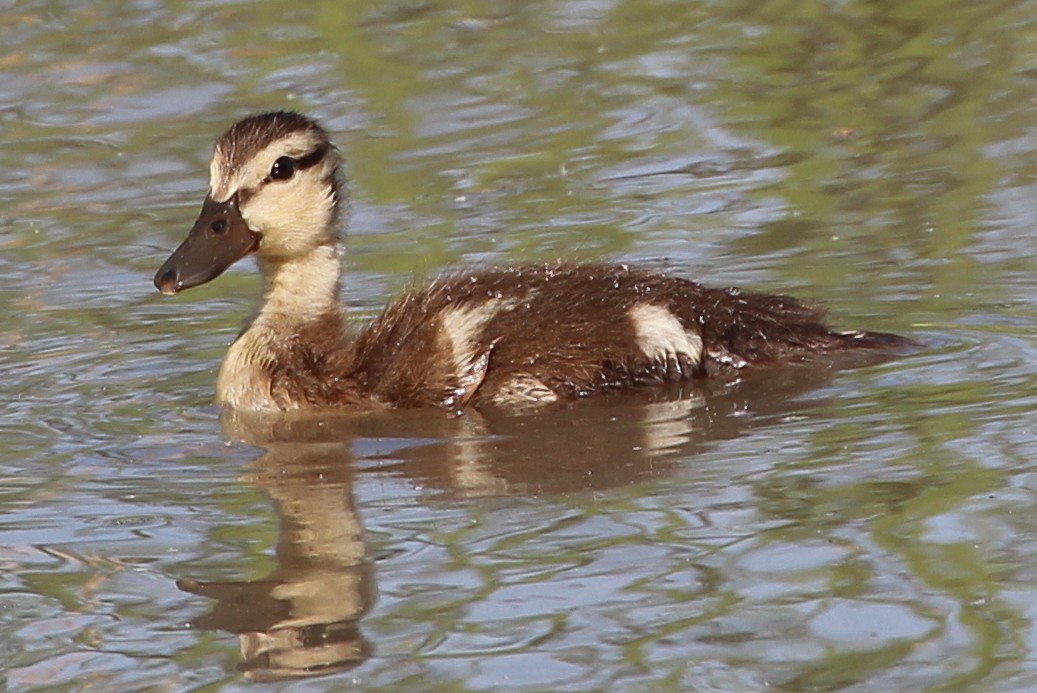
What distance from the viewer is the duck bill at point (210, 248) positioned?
6.07 metres

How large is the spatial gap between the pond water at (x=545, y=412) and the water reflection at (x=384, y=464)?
1 centimetres

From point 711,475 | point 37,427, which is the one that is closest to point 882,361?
point 711,475

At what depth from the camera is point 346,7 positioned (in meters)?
10.2

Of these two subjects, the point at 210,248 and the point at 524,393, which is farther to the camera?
the point at 210,248

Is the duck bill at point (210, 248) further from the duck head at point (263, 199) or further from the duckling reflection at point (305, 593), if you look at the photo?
the duckling reflection at point (305, 593)

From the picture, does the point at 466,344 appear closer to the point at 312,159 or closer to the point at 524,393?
the point at 524,393

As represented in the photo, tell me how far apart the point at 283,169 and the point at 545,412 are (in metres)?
1.13

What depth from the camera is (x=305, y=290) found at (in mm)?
6363

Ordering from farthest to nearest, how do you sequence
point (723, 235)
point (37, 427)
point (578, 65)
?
1. point (578, 65)
2. point (723, 235)
3. point (37, 427)

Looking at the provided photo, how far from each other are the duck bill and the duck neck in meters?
0.18

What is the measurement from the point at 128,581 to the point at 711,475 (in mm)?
1318

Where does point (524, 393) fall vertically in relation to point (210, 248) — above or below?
below

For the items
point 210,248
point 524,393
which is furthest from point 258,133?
point 524,393

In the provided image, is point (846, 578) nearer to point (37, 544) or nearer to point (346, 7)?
point (37, 544)
